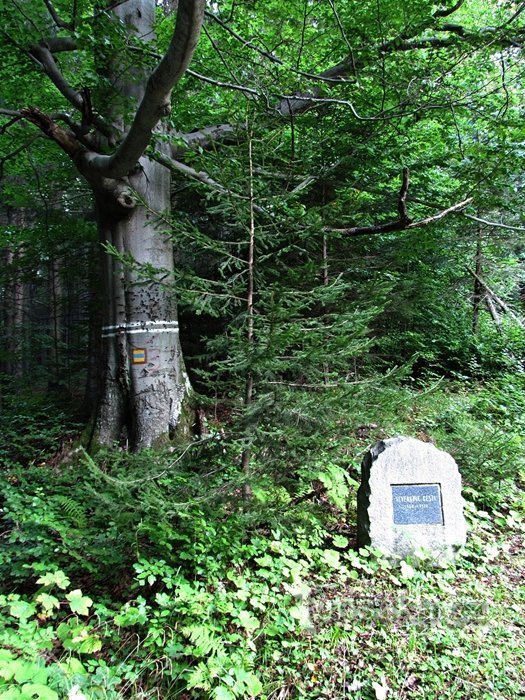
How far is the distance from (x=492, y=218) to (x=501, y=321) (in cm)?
223

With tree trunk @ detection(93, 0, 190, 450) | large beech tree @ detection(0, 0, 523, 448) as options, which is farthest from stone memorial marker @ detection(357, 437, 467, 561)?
tree trunk @ detection(93, 0, 190, 450)

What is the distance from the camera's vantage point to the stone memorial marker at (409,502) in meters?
3.18

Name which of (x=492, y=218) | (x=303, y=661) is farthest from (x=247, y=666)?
(x=492, y=218)

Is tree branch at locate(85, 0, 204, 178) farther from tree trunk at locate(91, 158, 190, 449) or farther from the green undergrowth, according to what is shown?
the green undergrowth

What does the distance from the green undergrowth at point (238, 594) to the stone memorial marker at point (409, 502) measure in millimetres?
150

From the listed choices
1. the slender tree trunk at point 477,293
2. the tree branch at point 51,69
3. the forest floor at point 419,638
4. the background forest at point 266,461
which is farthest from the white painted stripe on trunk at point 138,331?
Answer: the slender tree trunk at point 477,293

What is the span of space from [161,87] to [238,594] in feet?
10.7

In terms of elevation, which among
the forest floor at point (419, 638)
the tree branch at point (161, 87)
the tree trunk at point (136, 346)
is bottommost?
the forest floor at point (419, 638)

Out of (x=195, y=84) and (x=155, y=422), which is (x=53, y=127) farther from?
(x=155, y=422)

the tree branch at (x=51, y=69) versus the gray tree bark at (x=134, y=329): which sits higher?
the tree branch at (x=51, y=69)

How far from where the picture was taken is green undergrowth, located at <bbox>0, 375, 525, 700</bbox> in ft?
6.63

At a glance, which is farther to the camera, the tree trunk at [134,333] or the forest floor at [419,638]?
the tree trunk at [134,333]

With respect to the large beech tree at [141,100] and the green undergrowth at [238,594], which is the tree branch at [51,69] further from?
the green undergrowth at [238,594]

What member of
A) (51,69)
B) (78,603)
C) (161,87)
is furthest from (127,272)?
(78,603)
